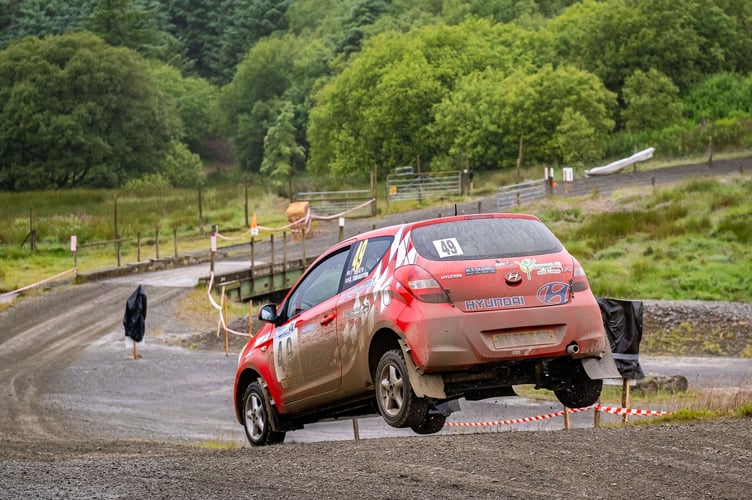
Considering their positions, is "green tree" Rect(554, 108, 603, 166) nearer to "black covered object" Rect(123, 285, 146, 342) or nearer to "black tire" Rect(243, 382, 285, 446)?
"black covered object" Rect(123, 285, 146, 342)

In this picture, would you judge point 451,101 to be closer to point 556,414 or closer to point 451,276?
point 556,414

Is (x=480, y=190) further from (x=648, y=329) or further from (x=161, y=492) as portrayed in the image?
(x=161, y=492)

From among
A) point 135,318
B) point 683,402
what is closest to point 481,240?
point 683,402

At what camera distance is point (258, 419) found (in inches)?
503

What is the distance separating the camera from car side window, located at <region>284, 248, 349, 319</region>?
1179 centimetres

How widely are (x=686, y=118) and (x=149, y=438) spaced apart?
8044 cm

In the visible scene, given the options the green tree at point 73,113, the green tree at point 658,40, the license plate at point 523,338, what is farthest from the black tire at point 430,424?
the green tree at point 73,113

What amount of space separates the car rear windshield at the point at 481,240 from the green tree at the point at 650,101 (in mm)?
81849

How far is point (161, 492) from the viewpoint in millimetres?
8070

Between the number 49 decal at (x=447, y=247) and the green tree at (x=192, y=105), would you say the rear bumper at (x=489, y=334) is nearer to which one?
the number 49 decal at (x=447, y=247)

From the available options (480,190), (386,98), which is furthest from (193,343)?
(386,98)

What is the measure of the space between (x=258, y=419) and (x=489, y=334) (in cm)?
330

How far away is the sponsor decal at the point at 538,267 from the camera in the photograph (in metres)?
10.6

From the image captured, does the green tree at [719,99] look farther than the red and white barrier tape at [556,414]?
Yes
